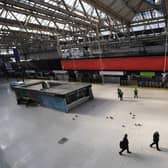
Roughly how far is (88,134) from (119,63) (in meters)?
10.1

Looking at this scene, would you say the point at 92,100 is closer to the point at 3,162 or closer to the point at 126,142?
the point at 126,142

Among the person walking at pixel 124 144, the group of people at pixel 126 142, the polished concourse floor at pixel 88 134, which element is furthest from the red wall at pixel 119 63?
the person walking at pixel 124 144

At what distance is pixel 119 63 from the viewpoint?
17.3m

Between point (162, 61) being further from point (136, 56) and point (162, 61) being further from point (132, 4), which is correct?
point (132, 4)

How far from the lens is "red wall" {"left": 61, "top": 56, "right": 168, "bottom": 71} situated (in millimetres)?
14970

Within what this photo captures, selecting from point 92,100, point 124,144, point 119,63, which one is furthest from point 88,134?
point 119,63

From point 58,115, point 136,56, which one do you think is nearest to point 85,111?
point 58,115

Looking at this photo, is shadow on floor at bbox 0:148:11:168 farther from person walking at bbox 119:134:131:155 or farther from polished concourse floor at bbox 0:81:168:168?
person walking at bbox 119:134:131:155

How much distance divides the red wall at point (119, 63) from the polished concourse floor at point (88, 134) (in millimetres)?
2655

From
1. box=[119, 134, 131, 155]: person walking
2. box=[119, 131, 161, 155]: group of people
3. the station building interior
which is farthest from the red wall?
box=[119, 134, 131, 155]: person walking

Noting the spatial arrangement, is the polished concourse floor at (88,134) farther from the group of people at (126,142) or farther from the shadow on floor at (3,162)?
the group of people at (126,142)

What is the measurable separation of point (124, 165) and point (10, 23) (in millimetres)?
14692

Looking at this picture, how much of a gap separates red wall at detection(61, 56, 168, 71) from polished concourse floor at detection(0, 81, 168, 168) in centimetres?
265

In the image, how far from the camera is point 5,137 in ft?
33.1
